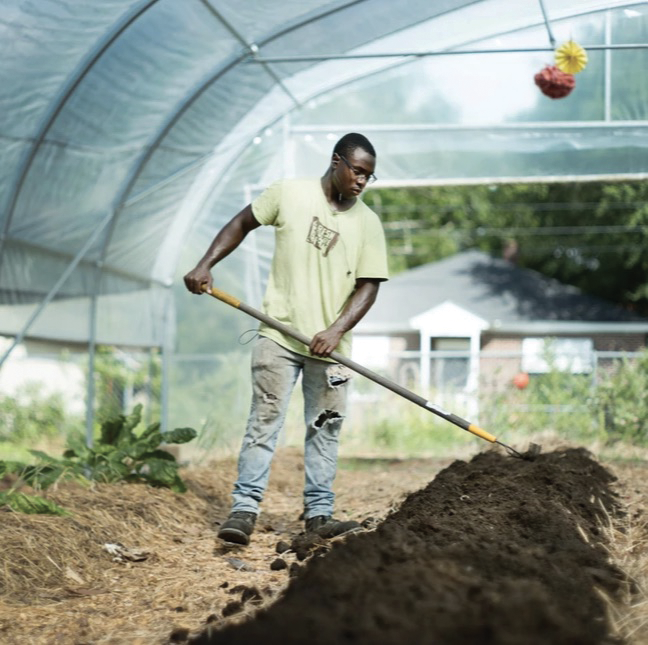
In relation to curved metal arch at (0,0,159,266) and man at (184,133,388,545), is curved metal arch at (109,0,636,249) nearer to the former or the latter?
curved metal arch at (0,0,159,266)

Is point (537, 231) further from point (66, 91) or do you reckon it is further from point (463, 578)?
point (463, 578)

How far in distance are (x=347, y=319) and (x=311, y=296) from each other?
0.20m

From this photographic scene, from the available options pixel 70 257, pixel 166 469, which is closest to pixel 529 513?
pixel 166 469

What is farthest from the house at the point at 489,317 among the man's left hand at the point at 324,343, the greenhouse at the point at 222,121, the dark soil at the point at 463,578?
the dark soil at the point at 463,578

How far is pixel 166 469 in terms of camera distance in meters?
5.69

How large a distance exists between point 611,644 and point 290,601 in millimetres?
758

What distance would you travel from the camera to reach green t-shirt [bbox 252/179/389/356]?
15.5ft

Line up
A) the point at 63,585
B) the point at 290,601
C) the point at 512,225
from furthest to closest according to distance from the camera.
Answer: the point at 512,225 → the point at 63,585 → the point at 290,601

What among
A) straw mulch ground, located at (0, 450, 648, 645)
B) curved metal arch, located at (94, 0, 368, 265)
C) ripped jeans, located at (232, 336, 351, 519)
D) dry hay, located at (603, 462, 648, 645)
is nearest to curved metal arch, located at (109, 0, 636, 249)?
curved metal arch, located at (94, 0, 368, 265)

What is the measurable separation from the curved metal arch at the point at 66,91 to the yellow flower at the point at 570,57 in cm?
299

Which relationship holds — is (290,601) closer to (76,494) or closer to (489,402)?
(76,494)

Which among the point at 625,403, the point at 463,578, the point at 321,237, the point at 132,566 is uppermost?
the point at 321,237

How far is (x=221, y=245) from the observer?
4770mm

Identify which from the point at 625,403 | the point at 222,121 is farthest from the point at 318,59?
the point at 625,403
